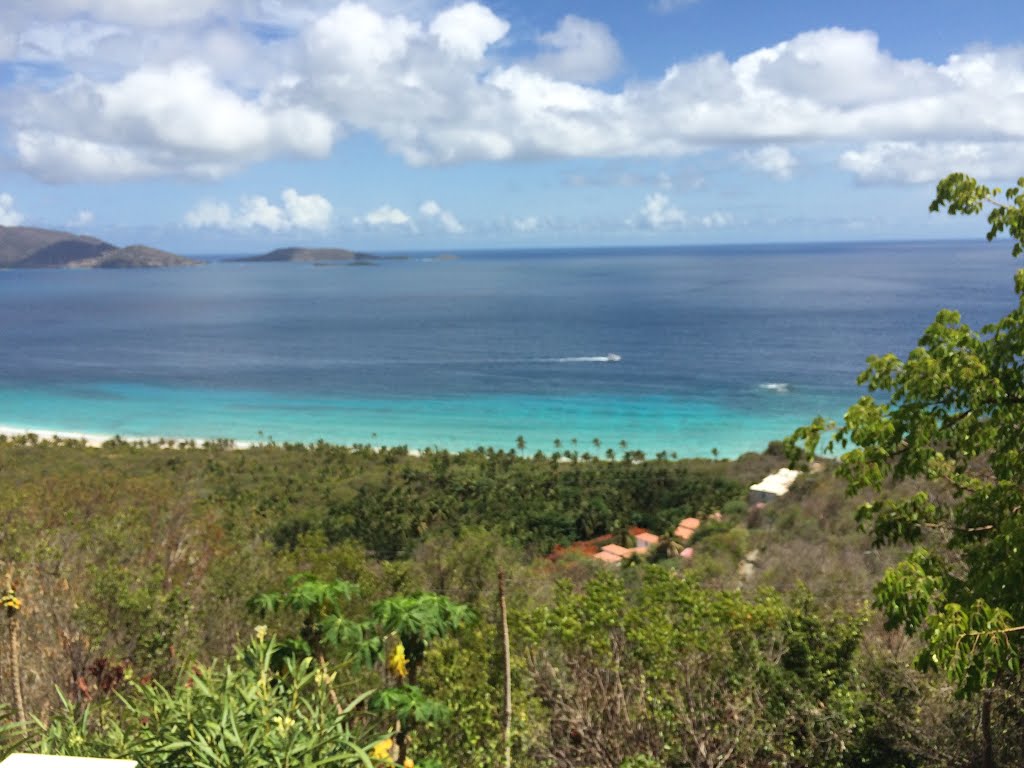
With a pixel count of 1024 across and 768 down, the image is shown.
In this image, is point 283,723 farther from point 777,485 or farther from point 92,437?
point 92,437

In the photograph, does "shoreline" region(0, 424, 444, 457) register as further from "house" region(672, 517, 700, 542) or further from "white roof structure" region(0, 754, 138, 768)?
"white roof structure" region(0, 754, 138, 768)

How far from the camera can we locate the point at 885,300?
120 meters

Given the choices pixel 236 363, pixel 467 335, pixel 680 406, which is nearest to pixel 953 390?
pixel 680 406

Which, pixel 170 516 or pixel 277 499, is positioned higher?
pixel 170 516

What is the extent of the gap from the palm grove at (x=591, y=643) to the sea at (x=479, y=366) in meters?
42.0

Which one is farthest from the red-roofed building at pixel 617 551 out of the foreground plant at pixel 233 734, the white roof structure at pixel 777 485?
the foreground plant at pixel 233 734

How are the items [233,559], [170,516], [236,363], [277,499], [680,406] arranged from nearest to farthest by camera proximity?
1. [233,559]
2. [170,516]
3. [277,499]
4. [680,406]
5. [236,363]

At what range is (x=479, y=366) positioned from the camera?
266 ft

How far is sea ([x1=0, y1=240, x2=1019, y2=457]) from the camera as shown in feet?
197

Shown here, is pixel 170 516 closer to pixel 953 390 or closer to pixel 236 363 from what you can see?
pixel 953 390

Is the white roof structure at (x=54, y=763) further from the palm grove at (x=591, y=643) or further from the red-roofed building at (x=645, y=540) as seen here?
the red-roofed building at (x=645, y=540)

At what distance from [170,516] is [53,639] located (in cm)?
838

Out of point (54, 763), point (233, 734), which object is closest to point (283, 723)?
point (233, 734)

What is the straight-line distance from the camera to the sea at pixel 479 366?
59969 mm
